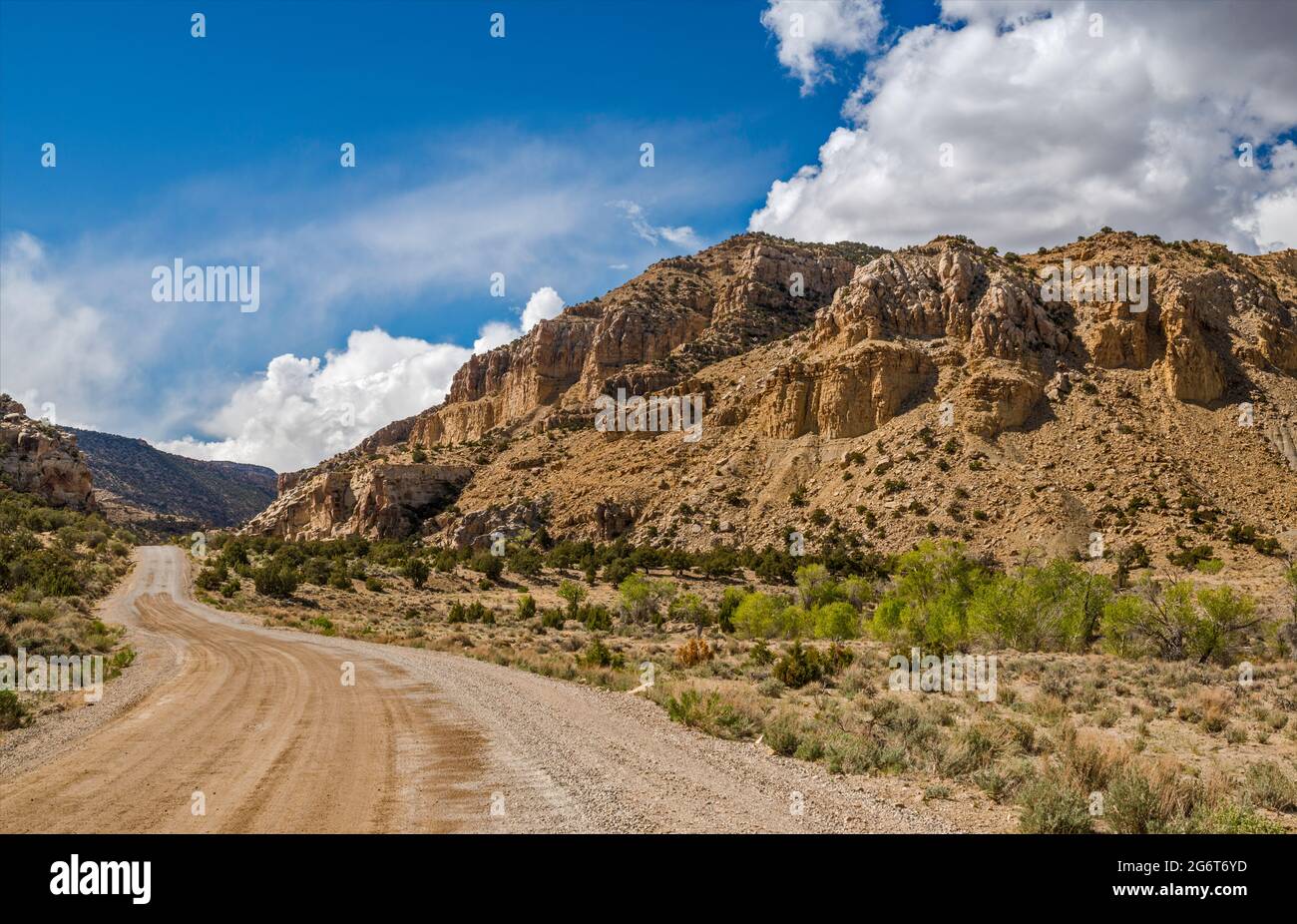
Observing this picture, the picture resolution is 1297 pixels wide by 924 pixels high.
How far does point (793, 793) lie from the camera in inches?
335

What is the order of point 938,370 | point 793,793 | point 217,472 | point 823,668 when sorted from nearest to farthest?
point 793,793, point 823,668, point 938,370, point 217,472

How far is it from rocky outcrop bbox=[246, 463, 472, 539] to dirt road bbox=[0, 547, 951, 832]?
67.8 m

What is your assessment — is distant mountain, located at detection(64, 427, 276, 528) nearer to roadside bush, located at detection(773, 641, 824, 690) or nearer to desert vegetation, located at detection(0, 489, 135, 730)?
desert vegetation, located at detection(0, 489, 135, 730)

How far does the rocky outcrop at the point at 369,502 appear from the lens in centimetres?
8212

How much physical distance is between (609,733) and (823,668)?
32.4ft

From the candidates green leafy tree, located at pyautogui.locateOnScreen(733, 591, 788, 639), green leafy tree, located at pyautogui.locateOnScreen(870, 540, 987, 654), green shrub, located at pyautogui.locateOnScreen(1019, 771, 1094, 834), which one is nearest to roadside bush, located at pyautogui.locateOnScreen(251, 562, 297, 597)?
green leafy tree, located at pyautogui.locateOnScreen(733, 591, 788, 639)

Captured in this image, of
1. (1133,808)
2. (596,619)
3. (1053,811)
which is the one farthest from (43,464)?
(1133,808)

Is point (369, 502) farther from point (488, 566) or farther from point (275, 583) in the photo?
point (275, 583)

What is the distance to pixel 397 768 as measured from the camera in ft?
29.7

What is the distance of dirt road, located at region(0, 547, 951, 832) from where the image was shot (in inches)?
284

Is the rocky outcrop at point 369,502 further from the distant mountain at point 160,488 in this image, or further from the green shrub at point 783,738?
the green shrub at point 783,738

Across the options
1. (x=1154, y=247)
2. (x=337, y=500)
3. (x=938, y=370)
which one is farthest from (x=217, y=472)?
(x=1154, y=247)
